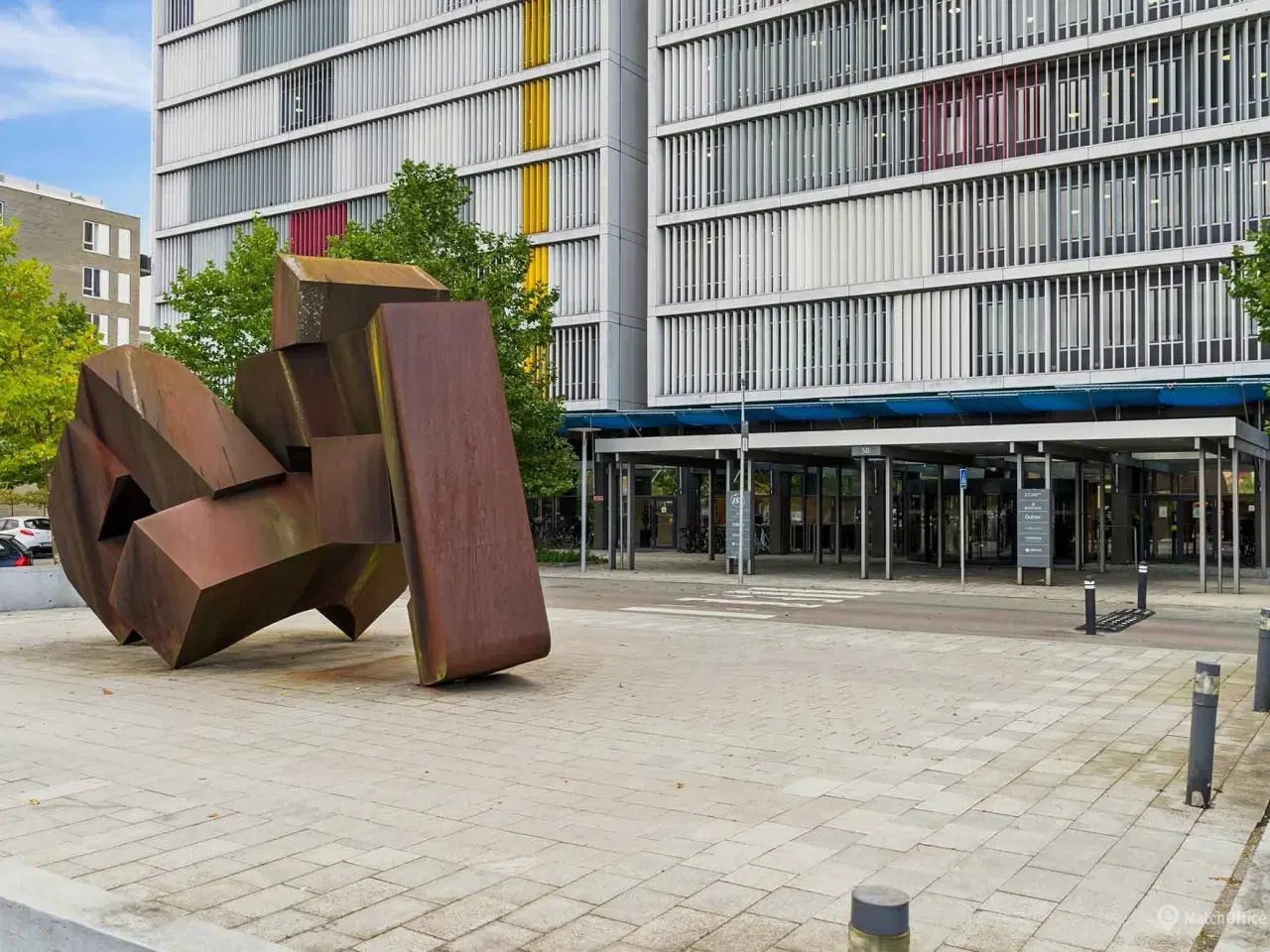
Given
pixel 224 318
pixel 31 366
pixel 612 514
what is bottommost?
pixel 612 514

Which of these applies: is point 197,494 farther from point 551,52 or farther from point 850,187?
point 551,52

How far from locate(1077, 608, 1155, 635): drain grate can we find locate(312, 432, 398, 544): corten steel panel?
12.1m

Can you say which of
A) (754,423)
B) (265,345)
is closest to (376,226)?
(265,345)

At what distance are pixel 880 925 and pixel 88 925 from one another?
10.9 feet

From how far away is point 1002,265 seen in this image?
39.9 metres

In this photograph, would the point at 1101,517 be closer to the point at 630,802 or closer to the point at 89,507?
the point at 89,507

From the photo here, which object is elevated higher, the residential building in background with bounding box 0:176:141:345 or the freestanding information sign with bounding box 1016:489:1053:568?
the residential building in background with bounding box 0:176:141:345

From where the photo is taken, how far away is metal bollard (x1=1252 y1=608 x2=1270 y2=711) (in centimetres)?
1046

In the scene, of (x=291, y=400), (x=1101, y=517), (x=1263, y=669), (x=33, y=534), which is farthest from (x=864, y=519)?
(x=33, y=534)

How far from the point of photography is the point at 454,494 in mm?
11156

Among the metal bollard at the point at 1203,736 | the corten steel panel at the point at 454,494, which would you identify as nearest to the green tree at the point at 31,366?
the corten steel panel at the point at 454,494

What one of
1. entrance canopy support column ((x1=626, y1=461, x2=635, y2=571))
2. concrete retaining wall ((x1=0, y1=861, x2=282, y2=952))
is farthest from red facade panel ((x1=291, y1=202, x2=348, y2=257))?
concrete retaining wall ((x1=0, y1=861, x2=282, y2=952))

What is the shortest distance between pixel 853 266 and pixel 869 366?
372 cm

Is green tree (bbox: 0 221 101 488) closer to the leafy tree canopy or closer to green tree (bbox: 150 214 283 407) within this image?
green tree (bbox: 150 214 283 407)
